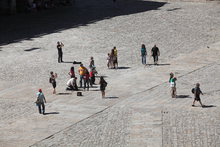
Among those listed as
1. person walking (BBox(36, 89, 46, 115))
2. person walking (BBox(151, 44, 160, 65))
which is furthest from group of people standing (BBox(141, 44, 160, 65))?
person walking (BBox(36, 89, 46, 115))

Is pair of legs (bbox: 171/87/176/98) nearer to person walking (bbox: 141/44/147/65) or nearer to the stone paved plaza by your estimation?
the stone paved plaza

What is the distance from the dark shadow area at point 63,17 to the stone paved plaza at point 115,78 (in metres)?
0.10

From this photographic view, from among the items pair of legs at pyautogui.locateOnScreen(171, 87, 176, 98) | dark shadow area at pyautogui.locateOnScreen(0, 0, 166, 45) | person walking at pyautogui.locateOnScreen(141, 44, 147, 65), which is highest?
dark shadow area at pyautogui.locateOnScreen(0, 0, 166, 45)

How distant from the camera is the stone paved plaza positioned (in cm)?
2508

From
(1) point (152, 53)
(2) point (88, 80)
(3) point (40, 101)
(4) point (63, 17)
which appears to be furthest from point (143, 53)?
(4) point (63, 17)

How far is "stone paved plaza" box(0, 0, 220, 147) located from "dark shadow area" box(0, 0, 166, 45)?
0.10 m

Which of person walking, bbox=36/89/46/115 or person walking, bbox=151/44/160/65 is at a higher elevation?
person walking, bbox=151/44/160/65

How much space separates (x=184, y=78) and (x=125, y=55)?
25.4 ft

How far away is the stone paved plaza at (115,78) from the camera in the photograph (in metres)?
25.1

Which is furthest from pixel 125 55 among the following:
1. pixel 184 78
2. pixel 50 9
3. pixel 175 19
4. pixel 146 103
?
pixel 50 9

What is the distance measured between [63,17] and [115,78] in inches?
1014

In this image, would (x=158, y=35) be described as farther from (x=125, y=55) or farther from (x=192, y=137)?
(x=192, y=137)

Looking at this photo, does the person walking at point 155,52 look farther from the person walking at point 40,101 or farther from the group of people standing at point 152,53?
the person walking at point 40,101

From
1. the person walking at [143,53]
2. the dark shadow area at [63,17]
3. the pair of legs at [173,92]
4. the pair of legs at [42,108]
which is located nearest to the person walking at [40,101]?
the pair of legs at [42,108]
